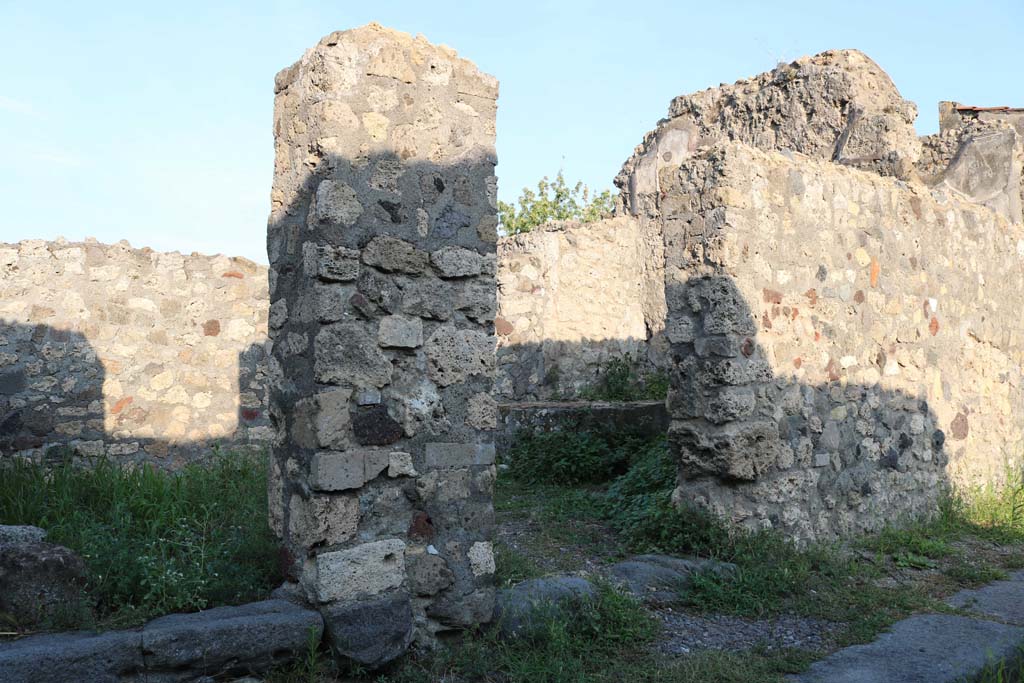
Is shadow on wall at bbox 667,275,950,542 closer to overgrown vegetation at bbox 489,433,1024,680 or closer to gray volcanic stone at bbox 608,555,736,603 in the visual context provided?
overgrown vegetation at bbox 489,433,1024,680

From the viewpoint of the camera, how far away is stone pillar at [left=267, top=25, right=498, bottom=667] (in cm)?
311

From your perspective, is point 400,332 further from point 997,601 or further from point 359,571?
point 997,601

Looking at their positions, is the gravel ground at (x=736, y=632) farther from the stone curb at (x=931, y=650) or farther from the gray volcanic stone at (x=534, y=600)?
the gray volcanic stone at (x=534, y=600)

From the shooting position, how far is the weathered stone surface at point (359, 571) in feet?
9.89

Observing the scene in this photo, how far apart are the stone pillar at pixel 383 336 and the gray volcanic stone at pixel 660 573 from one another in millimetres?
1029

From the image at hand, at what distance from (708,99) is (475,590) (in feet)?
30.1

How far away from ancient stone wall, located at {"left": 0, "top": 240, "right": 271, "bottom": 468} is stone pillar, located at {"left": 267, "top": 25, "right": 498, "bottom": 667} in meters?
3.60

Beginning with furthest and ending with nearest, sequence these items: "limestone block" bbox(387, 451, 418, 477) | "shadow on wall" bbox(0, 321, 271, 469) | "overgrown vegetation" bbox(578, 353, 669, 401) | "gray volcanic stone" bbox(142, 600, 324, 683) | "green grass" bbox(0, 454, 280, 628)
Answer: "overgrown vegetation" bbox(578, 353, 669, 401)
"shadow on wall" bbox(0, 321, 271, 469)
"limestone block" bbox(387, 451, 418, 477)
"green grass" bbox(0, 454, 280, 628)
"gray volcanic stone" bbox(142, 600, 324, 683)

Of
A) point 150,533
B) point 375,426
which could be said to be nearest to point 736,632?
point 375,426

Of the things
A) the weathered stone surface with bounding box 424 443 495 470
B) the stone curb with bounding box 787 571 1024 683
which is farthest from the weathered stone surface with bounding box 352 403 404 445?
the stone curb with bounding box 787 571 1024 683

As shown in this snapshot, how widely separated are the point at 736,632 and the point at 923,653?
31.0 inches

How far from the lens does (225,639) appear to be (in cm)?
273

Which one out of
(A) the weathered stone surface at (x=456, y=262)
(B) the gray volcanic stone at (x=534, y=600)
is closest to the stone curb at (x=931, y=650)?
(B) the gray volcanic stone at (x=534, y=600)

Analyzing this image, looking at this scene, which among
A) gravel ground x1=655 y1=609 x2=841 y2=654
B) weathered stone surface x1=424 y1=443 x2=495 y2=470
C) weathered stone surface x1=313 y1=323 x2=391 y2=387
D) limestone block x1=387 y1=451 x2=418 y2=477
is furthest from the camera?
gravel ground x1=655 y1=609 x2=841 y2=654
